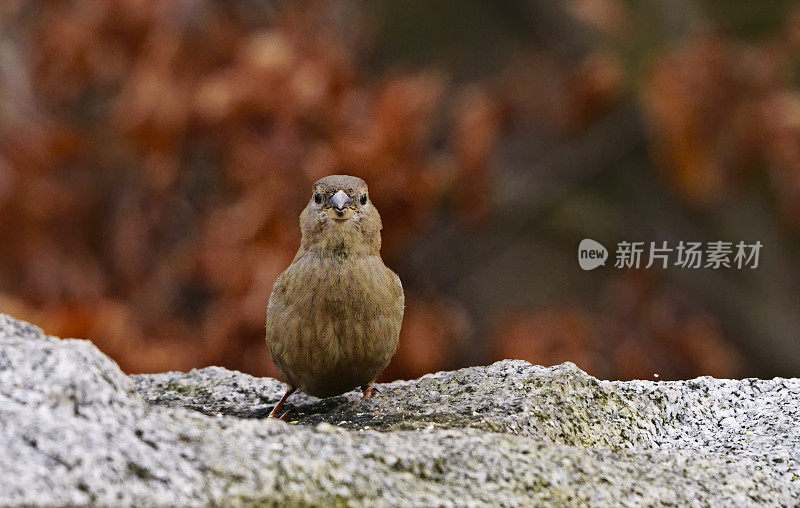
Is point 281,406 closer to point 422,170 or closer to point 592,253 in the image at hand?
point 422,170

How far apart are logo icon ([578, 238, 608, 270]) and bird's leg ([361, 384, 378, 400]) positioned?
3.79 m

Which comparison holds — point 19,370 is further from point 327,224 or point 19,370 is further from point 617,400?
point 617,400

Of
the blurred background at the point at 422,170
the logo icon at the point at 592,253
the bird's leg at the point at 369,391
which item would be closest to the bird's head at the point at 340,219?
the bird's leg at the point at 369,391

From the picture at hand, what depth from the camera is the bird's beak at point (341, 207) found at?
9.59ft

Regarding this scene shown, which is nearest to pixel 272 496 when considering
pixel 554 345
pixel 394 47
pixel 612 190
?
pixel 554 345

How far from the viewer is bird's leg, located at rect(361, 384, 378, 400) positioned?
9.82 ft

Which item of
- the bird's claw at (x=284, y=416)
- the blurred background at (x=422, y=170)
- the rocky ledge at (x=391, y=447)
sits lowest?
the rocky ledge at (x=391, y=447)

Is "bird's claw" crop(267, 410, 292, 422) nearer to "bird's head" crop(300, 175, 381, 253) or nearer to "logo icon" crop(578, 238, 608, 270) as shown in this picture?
"bird's head" crop(300, 175, 381, 253)

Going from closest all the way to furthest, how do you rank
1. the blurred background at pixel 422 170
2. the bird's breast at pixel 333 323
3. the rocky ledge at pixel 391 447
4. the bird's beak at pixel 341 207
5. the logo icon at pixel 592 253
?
the rocky ledge at pixel 391 447 < the bird's breast at pixel 333 323 < the bird's beak at pixel 341 207 < the blurred background at pixel 422 170 < the logo icon at pixel 592 253

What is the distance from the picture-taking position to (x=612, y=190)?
728 cm

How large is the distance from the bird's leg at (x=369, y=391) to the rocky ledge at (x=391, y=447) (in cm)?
21

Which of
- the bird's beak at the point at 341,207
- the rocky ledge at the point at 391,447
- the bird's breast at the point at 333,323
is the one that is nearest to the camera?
the rocky ledge at the point at 391,447

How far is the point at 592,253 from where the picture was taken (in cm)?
671

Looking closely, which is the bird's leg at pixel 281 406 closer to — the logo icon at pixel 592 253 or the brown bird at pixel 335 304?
the brown bird at pixel 335 304
